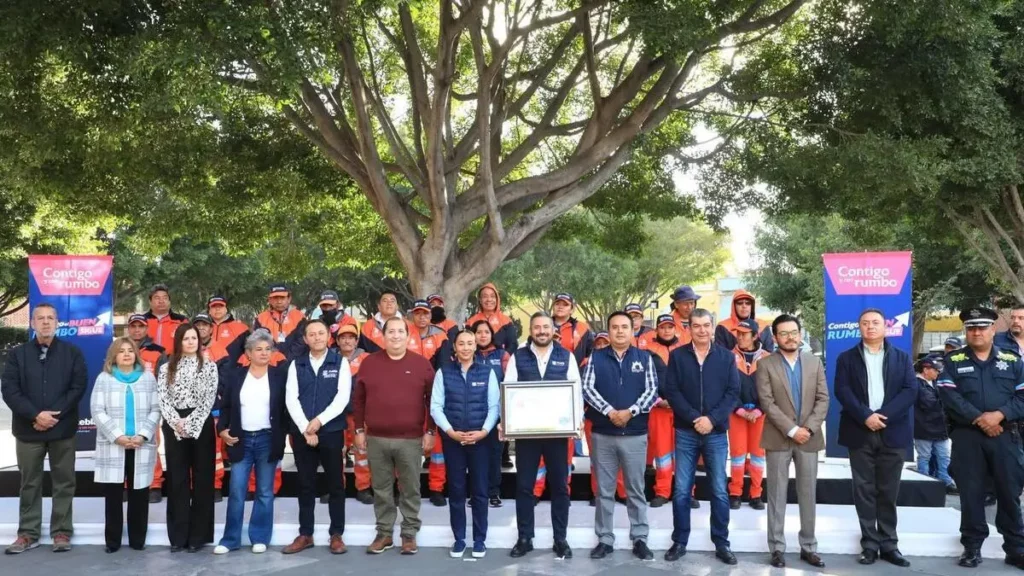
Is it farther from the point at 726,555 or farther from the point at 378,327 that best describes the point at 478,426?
the point at 378,327

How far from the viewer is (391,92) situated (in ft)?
52.5

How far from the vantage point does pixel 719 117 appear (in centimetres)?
1470

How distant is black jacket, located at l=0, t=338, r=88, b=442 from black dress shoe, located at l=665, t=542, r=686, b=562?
16.8 feet

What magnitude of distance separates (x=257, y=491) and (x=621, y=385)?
10.3 feet

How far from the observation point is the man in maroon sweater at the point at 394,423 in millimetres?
6805

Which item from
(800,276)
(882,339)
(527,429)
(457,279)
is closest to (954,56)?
(882,339)

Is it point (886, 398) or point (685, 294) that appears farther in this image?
point (685, 294)

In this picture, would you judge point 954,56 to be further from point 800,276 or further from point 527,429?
point 800,276

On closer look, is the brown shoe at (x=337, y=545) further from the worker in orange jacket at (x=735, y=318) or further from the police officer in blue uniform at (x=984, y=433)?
the police officer in blue uniform at (x=984, y=433)

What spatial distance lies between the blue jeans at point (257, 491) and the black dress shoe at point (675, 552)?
3.30 meters

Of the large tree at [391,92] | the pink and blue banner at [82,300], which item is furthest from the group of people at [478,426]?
the pink and blue banner at [82,300]

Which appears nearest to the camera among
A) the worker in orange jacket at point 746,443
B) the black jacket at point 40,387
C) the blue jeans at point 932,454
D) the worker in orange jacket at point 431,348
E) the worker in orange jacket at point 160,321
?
the black jacket at point 40,387

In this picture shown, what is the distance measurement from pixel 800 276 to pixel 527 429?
30400 millimetres

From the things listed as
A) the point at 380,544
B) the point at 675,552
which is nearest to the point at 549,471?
the point at 675,552
